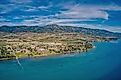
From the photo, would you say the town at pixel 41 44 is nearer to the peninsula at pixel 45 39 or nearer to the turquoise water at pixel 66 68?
the peninsula at pixel 45 39

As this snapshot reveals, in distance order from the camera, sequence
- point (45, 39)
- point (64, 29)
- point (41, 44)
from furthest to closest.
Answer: point (45, 39) → point (41, 44) → point (64, 29)

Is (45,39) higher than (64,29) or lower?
lower

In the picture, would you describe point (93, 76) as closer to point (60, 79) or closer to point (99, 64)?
→ point (60, 79)

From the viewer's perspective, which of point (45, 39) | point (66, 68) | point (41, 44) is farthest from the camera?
point (45, 39)

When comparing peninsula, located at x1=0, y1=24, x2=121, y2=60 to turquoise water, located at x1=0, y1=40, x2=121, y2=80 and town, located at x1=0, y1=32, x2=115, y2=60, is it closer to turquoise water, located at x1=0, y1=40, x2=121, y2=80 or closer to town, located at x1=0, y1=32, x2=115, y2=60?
town, located at x1=0, y1=32, x2=115, y2=60

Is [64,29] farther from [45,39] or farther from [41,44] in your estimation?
[45,39]

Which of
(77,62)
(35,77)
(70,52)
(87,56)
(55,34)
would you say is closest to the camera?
(35,77)

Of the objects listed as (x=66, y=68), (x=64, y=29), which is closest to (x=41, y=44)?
(x=64, y=29)

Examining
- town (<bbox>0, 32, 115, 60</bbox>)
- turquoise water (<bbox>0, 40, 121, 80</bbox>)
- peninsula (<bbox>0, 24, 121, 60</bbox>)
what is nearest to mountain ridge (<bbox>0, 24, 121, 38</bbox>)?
peninsula (<bbox>0, 24, 121, 60</bbox>)

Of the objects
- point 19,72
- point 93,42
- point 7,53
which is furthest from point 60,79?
point 93,42
